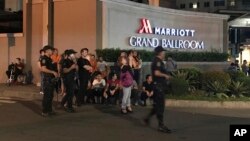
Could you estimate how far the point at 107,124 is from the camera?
Answer: 39.4 feet

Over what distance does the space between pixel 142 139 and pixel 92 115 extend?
373cm

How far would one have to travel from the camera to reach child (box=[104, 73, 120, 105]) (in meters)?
15.8

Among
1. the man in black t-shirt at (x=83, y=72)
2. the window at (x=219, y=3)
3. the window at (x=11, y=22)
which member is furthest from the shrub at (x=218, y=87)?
the window at (x=219, y=3)

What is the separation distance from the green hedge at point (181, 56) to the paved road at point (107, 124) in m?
5.28

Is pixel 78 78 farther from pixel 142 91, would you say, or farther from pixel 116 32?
pixel 116 32

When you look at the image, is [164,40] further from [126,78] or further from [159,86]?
[159,86]

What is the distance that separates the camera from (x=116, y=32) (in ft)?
74.2

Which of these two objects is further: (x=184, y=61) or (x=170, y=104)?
(x=184, y=61)

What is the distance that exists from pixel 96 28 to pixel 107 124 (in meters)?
10.0

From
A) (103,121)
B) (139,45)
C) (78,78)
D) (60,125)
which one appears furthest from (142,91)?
(139,45)

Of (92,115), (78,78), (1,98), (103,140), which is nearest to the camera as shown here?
(103,140)

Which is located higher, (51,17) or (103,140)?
(51,17)

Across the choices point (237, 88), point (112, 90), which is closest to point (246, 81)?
point (237, 88)

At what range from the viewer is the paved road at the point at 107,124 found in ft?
34.0
